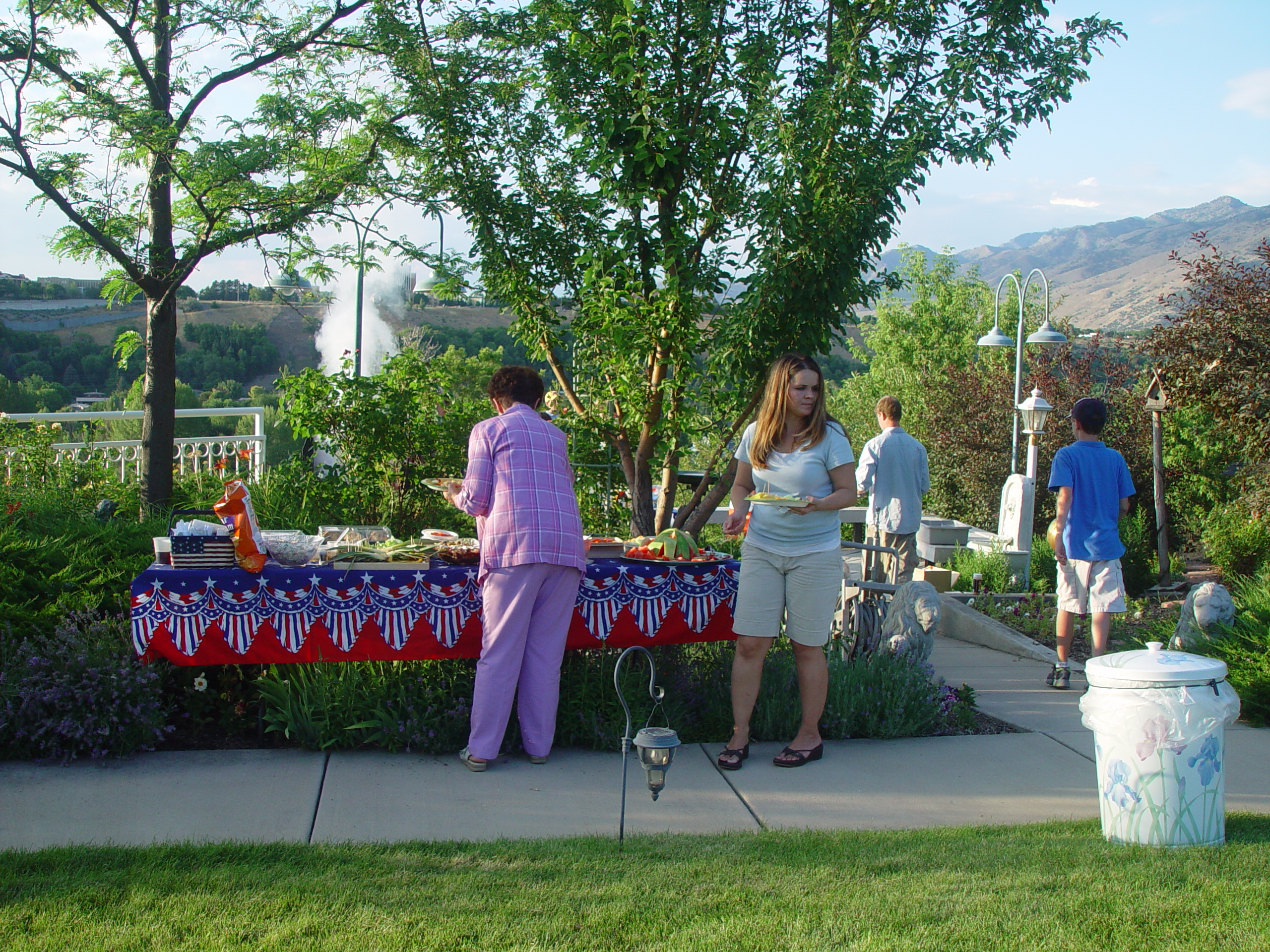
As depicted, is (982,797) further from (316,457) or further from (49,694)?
(316,457)

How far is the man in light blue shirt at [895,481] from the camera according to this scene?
793cm

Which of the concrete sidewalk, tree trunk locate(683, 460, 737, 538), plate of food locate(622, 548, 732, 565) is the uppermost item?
tree trunk locate(683, 460, 737, 538)

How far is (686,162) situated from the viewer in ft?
22.3

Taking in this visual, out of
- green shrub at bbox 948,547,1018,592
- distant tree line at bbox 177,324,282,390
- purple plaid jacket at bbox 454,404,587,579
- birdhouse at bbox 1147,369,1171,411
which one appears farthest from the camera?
distant tree line at bbox 177,324,282,390

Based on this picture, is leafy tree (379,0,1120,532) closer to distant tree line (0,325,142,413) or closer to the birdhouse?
the birdhouse

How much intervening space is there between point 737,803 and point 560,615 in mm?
1145

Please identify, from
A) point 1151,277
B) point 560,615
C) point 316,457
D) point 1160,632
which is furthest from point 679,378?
point 1151,277

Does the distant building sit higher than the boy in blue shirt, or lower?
higher

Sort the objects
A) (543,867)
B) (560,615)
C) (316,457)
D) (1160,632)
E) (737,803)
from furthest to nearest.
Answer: (316,457), (1160,632), (560,615), (737,803), (543,867)

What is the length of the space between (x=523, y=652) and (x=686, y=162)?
372 cm

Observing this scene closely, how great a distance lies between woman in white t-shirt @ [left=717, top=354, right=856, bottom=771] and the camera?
452 cm

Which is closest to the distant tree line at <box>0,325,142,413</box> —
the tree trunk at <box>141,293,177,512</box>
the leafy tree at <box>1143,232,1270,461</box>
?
the tree trunk at <box>141,293,177,512</box>

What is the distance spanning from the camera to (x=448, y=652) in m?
4.85

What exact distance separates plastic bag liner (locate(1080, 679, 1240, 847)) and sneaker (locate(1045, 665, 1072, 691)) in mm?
2708
